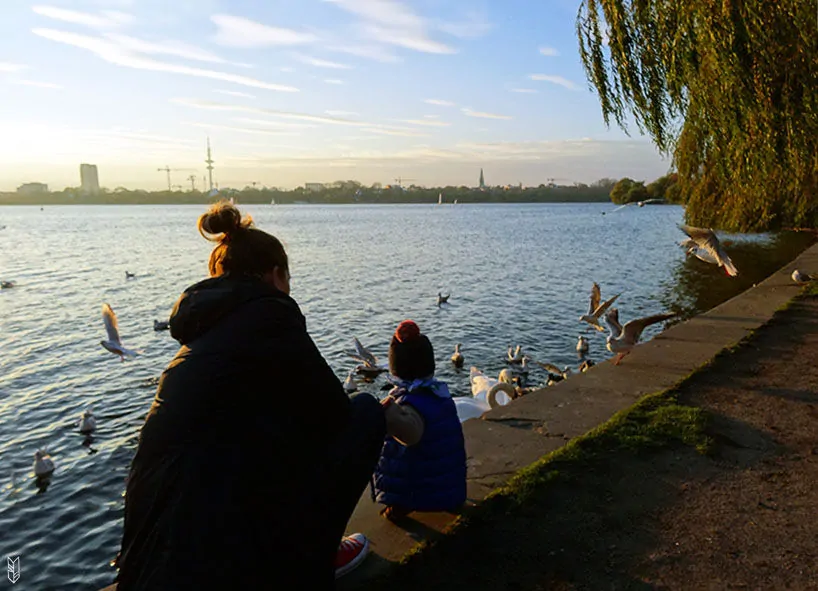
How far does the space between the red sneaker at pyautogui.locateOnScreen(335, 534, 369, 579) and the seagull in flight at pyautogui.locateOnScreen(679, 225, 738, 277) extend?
8.58 m

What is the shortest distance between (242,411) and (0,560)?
5.73 metres

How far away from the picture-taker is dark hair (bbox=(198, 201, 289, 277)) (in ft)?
7.81

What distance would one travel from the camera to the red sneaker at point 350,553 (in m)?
2.72

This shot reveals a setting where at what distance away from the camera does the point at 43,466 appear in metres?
7.71

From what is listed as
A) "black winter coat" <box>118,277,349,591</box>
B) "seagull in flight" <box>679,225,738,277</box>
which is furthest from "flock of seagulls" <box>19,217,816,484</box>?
"black winter coat" <box>118,277,349,591</box>

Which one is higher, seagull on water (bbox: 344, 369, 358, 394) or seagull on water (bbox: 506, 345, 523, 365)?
seagull on water (bbox: 506, 345, 523, 365)

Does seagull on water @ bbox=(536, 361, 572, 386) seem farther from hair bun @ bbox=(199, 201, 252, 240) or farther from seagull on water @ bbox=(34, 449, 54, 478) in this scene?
hair bun @ bbox=(199, 201, 252, 240)

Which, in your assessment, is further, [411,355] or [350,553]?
[411,355]

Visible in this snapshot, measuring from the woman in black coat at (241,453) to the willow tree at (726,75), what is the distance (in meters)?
6.42

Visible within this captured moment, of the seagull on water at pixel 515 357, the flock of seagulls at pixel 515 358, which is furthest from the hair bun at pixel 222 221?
the seagull on water at pixel 515 357

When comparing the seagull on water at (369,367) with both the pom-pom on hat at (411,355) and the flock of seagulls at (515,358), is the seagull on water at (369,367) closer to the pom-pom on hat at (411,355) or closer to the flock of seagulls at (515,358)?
the flock of seagulls at (515,358)

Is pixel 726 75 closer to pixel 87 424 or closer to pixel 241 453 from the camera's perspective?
pixel 241 453

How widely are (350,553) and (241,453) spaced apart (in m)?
1.01

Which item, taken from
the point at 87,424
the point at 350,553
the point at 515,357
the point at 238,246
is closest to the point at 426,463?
the point at 350,553
